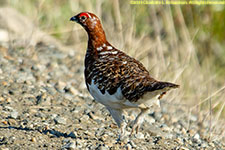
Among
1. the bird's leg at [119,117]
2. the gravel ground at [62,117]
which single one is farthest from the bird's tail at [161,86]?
the gravel ground at [62,117]

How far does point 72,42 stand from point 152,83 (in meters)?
4.86

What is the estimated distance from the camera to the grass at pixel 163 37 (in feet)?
21.6

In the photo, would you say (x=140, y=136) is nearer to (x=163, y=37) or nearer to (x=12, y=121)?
(x=12, y=121)

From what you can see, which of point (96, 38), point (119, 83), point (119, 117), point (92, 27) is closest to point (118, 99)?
point (119, 83)

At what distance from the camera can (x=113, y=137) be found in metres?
4.79

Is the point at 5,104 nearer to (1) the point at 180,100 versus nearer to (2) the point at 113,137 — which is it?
(2) the point at 113,137

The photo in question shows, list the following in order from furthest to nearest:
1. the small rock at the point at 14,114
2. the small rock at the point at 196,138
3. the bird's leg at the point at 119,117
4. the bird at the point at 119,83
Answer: the small rock at the point at 196,138 < the small rock at the point at 14,114 < the bird's leg at the point at 119,117 < the bird at the point at 119,83

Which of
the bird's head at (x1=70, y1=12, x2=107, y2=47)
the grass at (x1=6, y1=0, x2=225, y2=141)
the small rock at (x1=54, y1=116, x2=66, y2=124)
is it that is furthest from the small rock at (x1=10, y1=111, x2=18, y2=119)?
the grass at (x1=6, y1=0, x2=225, y2=141)

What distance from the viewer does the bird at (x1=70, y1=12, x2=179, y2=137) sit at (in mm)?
4012

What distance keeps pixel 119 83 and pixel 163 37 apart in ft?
17.0

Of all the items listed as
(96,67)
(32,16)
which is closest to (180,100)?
(96,67)

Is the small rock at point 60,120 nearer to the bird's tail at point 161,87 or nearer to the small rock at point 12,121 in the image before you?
the small rock at point 12,121

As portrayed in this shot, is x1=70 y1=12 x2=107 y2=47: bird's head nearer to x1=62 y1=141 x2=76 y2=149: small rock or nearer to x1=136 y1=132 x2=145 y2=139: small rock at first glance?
x1=136 y1=132 x2=145 y2=139: small rock

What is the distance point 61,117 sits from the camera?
5.04 m
